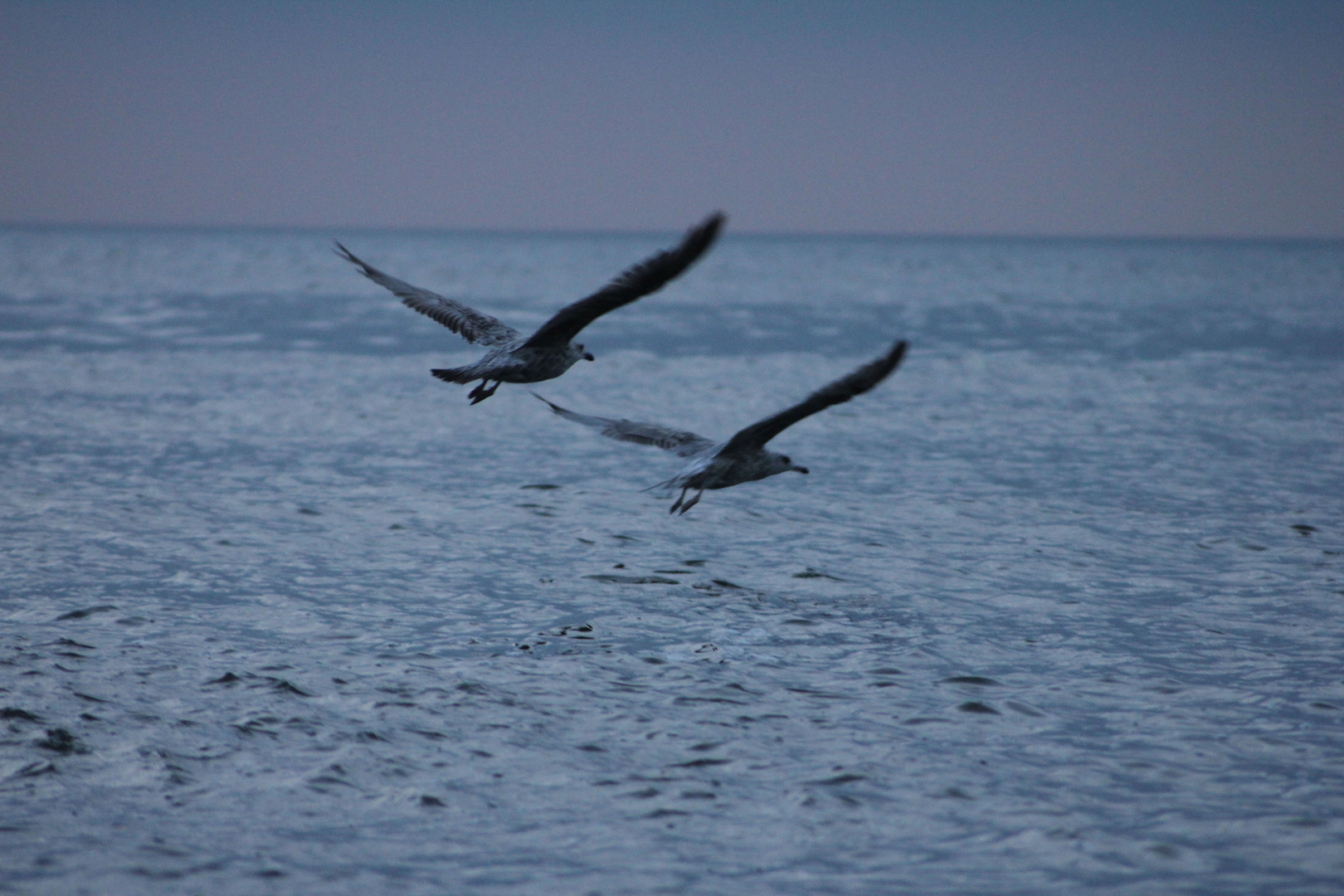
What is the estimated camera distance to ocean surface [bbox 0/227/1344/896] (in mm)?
8516

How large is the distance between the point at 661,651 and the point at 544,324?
12.2ft

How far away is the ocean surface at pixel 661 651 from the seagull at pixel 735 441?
55.1 inches

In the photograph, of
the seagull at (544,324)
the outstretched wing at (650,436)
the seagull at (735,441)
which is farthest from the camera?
the outstretched wing at (650,436)

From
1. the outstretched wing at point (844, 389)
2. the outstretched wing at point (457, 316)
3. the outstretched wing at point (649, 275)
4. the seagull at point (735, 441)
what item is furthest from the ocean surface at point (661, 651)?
the outstretched wing at point (649, 275)

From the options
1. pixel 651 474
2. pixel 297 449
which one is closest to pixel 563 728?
pixel 651 474

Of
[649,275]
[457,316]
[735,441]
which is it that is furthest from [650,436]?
[649,275]

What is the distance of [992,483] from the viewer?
20.5m

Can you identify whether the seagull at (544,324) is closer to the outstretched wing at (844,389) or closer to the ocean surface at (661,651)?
the outstretched wing at (844,389)

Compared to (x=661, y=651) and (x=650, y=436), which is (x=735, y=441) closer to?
(x=650, y=436)

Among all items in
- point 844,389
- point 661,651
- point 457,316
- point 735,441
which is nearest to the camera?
point 844,389

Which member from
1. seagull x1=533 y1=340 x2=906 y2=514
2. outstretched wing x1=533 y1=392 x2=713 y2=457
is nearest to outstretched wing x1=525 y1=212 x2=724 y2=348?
seagull x1=533 y1=340 x2=906 y2=514

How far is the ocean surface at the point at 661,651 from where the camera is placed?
27.9 feet

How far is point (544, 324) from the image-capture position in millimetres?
13977

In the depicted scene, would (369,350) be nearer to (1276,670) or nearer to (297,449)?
(297,449)
